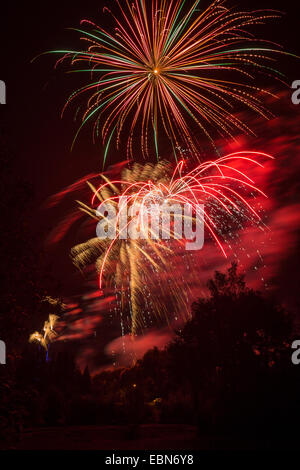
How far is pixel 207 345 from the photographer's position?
24.8 meters

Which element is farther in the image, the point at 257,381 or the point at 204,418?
the point at 204,418

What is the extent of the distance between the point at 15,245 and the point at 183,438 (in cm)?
1392

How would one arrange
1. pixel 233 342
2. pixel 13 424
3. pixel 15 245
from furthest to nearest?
pixel 233 342, pixel 15 245, pixel 13 424

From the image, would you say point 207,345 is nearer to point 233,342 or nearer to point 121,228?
point 233,342

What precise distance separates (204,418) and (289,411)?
168 inches
